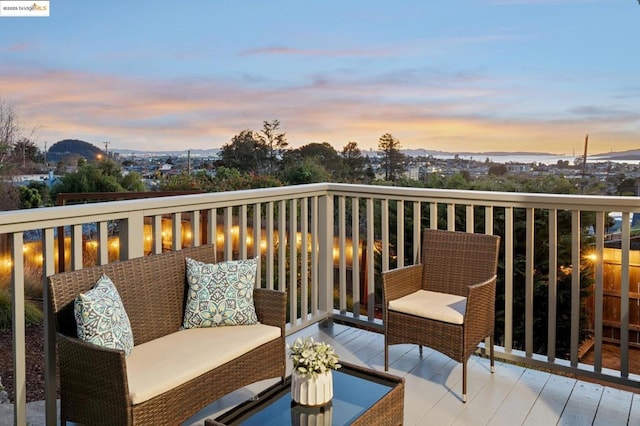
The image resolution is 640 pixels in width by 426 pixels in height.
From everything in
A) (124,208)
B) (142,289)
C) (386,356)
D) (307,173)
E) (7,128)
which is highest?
(7,128)

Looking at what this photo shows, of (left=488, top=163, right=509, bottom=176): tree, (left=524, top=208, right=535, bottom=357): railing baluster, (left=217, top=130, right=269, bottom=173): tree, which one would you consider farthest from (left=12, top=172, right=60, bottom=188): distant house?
(left=524, top=208, right=535, bottom=357): railing baluster

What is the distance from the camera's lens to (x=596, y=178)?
695 cm

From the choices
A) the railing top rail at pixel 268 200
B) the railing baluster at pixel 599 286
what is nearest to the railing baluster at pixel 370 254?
the railing top rail at pixel 268 200

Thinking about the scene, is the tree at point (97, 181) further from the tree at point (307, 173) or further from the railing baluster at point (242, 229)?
the railing baluster at point (242, 229)

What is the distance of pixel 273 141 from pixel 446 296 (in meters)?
8.21

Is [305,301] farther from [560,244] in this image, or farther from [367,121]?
[367,121]

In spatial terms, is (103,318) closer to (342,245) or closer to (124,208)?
(124,208)

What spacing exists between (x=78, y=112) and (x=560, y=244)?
9.76 m

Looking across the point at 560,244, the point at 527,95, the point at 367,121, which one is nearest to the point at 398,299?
the point at 560,244

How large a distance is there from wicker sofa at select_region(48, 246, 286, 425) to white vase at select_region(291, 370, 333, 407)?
0.53 metres

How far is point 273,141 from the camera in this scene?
11.1m

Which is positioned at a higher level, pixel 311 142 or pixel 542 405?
pixel 311 142

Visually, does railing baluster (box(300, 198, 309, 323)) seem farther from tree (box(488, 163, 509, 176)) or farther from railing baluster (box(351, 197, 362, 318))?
tree (box(488, 163, 509, 176))

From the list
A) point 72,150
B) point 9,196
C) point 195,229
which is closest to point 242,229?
point 195,229
